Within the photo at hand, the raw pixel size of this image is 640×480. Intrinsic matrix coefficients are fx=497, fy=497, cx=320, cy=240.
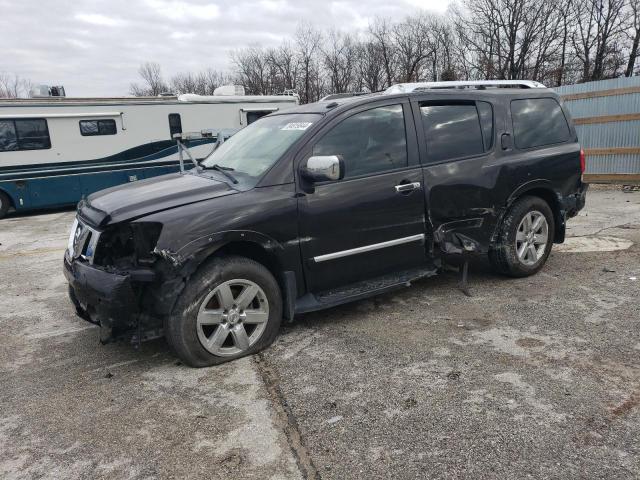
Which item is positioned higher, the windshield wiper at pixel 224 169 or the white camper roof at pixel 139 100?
the white camper roof at pixel 139 100

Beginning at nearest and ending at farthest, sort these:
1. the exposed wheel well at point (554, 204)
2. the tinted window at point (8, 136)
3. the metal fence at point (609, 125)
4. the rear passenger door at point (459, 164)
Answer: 1. the rear passenger door at point (459, 164)
2. the exposed wheel well at point (554, 204)
3. the metal fence at point (609, 125)
4. the tinted window at point (8, 136)

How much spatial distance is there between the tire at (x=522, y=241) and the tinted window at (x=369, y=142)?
57.4 inches

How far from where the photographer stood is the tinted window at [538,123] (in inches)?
198

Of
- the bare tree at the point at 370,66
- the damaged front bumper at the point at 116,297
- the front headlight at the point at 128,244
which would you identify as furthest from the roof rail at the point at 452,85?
the bare tree at the point at 370,66

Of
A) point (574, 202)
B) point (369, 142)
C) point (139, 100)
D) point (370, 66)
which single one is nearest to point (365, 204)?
point (369, 142)

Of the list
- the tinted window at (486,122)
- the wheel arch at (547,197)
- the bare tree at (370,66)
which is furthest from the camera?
the bare tree at (370,66)

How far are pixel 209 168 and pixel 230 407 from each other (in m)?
2.31

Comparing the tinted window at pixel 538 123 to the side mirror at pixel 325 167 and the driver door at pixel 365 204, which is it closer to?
the driver door at pixel 365 204

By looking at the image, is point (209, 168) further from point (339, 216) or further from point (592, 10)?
point (592, 10)

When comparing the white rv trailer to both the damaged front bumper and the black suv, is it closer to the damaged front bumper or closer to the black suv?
the black suv

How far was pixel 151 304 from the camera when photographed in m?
3.44

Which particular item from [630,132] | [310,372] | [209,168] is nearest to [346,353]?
[310,372]

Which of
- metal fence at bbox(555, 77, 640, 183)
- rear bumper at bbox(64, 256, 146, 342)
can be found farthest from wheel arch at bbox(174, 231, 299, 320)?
metal fence at bbox(555, 77, 640, 183)

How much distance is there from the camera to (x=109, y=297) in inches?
129
